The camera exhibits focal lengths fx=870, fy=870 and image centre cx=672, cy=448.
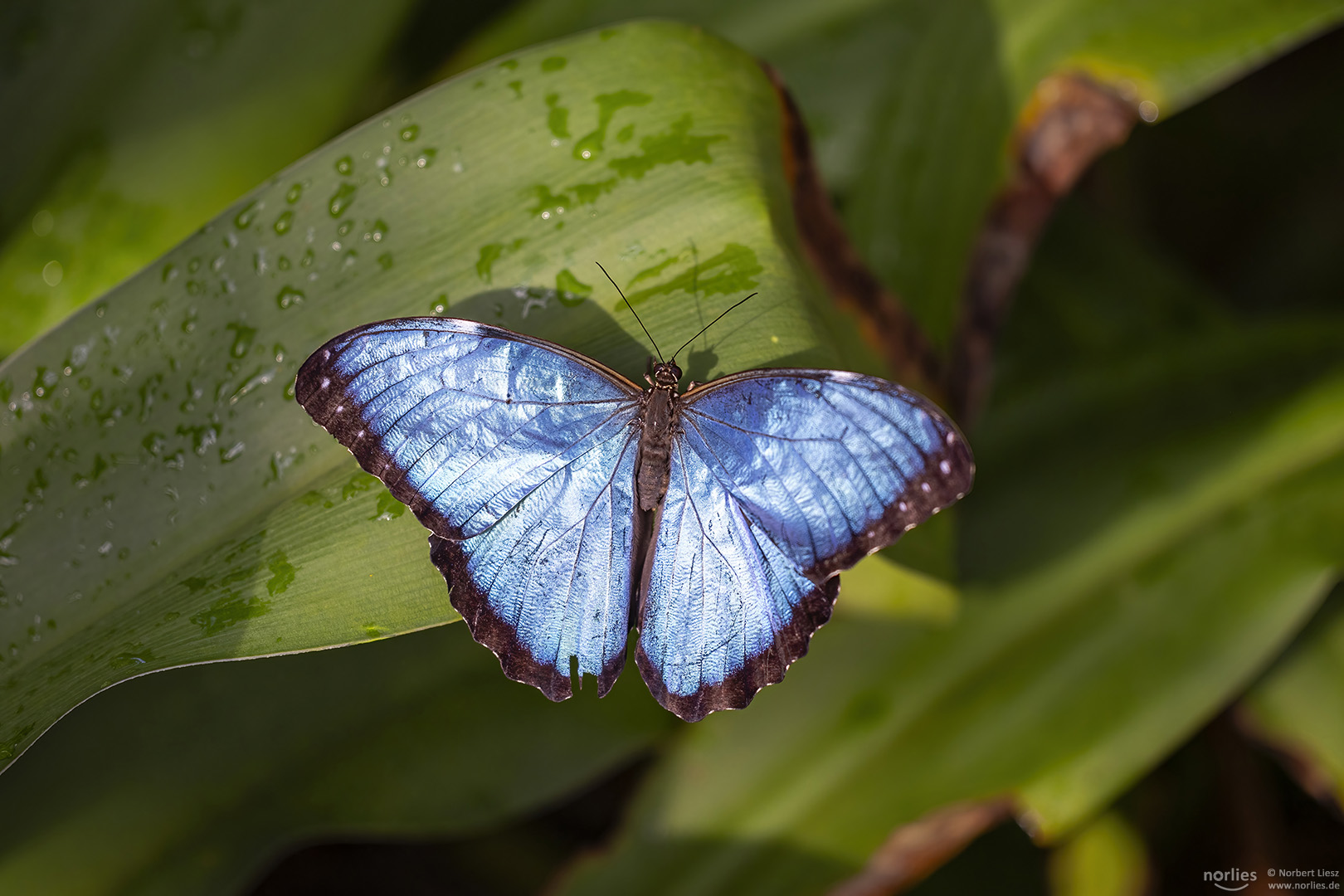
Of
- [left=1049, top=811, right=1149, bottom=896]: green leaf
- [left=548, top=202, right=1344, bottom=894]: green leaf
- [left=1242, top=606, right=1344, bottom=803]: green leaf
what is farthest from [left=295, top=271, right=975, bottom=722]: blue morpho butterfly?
[left=1242, top=606, right=1344, bottom=803]: green leaf

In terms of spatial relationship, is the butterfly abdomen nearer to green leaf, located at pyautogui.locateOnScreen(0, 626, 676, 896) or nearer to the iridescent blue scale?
the iridescent blue scale

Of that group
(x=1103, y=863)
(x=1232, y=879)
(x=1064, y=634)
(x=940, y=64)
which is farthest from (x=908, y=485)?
(x=1232, y=879)

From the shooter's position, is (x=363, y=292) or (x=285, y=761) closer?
(x=363, y=292)

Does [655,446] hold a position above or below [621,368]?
below

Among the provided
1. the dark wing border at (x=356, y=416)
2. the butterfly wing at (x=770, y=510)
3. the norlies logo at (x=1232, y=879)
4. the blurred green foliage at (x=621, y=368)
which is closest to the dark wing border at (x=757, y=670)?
the butterfly wing at (x=770, y=510)

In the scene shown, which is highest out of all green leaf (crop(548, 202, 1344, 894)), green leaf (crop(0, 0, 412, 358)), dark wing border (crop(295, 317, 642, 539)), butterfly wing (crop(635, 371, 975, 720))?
green leaf (crop(0, 0, 412, 358))

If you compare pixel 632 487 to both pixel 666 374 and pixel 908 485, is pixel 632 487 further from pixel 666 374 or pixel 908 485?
pixel 908 485

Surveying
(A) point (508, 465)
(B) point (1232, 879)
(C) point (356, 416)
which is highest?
(C) point (356, 416)
